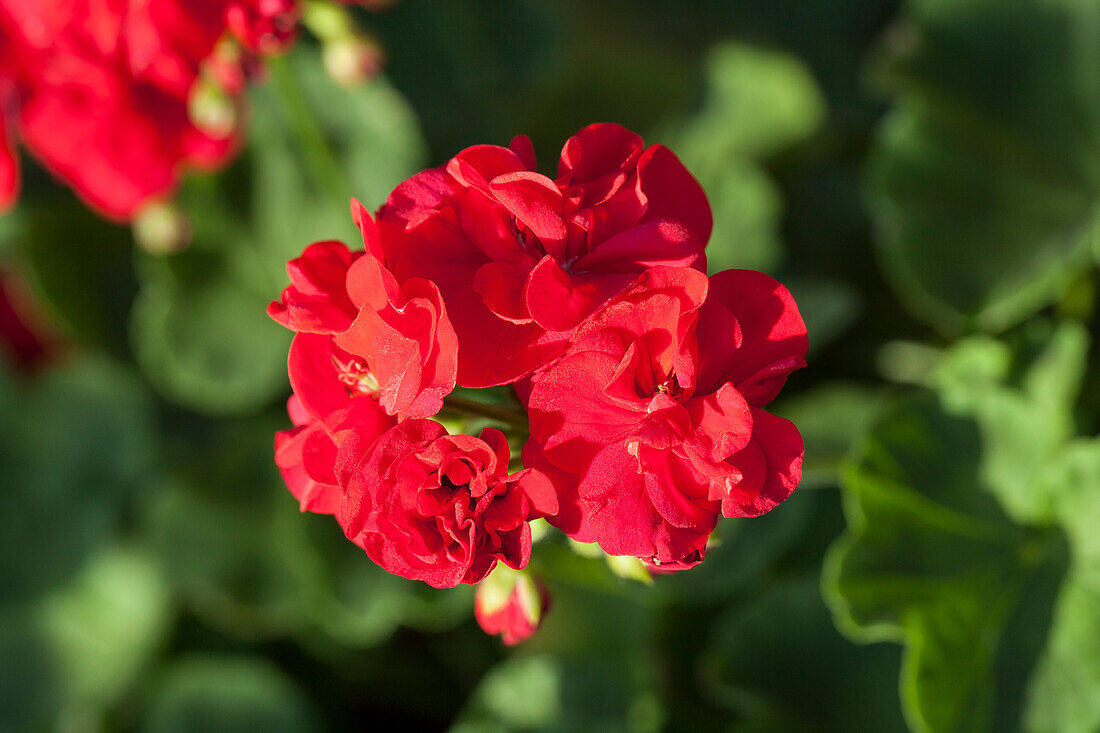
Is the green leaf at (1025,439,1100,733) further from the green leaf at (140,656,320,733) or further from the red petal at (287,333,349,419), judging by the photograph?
the green leaf at (140,656,320,733)

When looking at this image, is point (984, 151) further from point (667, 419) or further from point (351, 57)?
point (667, 419)

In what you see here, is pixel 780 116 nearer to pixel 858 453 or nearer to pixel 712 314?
pixel 858 453

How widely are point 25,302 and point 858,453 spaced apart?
A: 46.5 inches

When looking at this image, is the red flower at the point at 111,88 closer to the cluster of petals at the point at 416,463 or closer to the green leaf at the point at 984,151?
the cluster of petals at the point at 416,463

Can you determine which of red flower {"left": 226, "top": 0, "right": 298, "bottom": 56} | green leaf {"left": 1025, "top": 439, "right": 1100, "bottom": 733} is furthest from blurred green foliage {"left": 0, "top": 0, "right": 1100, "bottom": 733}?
red flower {"left": 226, "top": 0, "right": 298, "bottom": 56}

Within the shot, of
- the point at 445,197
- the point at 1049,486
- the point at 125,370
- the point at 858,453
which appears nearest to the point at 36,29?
the point at 445,197

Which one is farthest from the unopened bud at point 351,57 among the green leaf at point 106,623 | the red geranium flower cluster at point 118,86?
the green leaf at point 106,623

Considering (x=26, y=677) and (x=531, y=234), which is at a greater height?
(x=531, y=234)

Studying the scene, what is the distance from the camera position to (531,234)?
483mm

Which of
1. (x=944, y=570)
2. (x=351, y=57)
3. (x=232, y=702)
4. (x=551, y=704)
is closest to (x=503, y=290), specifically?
(x=351, y=57)

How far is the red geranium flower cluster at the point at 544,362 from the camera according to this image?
428mm

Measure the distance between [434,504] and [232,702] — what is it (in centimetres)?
92

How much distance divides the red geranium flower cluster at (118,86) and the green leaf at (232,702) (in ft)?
2.02

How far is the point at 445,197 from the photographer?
0.48m
